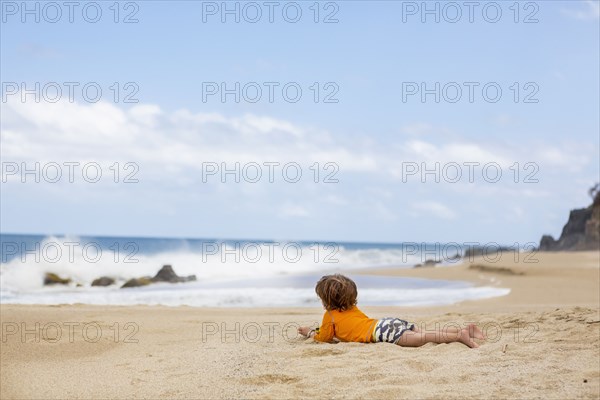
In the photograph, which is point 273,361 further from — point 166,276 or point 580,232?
point 580,232

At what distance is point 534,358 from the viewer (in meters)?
4.89

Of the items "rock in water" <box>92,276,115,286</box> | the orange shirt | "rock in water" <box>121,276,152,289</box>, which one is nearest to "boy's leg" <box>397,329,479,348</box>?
the orange shirt

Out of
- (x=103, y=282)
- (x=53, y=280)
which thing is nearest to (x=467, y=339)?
(x=53, y=280)

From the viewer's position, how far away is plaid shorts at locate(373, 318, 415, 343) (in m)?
5.98

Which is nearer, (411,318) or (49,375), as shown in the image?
(49,375)

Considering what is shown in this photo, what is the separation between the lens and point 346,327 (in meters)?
6.27

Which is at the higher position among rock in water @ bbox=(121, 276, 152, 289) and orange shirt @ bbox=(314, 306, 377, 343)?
orange shirt @ bbox=(314, 306, 377, 343)

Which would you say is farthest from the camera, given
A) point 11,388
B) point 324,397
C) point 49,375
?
point 49,375

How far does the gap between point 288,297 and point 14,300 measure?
6059 mm

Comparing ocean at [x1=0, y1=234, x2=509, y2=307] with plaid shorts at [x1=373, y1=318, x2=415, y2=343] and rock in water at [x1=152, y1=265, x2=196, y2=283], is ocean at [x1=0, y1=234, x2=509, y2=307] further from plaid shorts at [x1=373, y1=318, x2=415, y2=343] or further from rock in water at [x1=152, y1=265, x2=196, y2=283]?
plaid shorts at [x1=373, y1=318, x2=415, y2=343]

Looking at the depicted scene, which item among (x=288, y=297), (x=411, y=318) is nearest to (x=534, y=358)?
(x=411, y=318)

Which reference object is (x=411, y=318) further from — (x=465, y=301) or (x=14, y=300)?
(x=14, y=300)

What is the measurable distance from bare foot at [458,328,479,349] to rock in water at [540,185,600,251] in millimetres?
30486

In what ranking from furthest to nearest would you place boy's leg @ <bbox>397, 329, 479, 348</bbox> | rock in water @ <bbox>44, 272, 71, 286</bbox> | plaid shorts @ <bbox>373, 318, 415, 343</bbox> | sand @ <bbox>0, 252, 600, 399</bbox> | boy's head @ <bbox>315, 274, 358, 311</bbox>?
rock in water @ <bbox>44, 272, 71, 286</bbox>
boy's head @ <bbox>315, 274, 358, 311</bbox>
plaid shorts @ <bbox>373, 318, 415, 343</bbox>
boy's leg @ <bbox>397, 329, 479, 348</bbox>
sand @ <bbox>0, 252, 600, 399</bbox>
